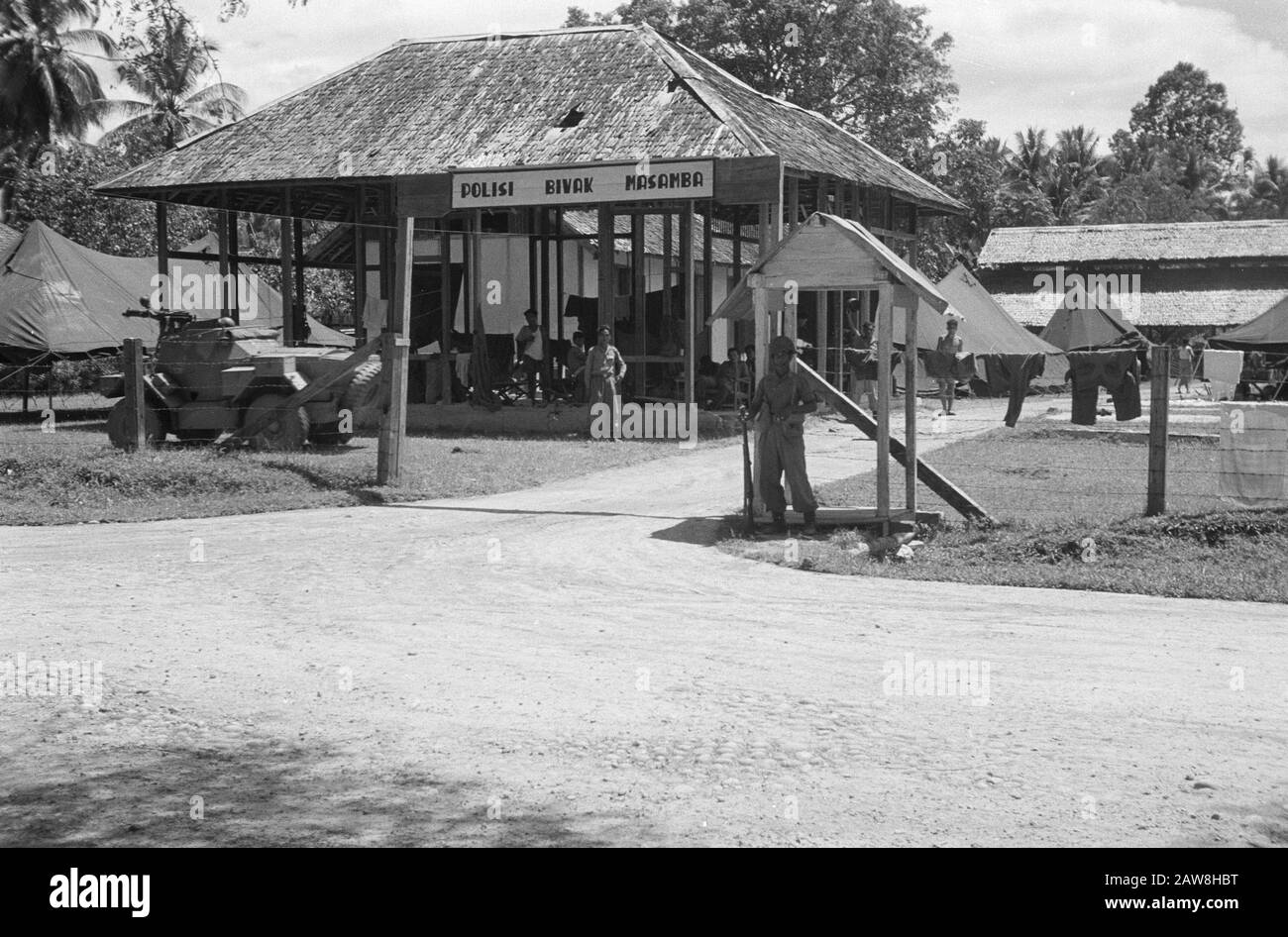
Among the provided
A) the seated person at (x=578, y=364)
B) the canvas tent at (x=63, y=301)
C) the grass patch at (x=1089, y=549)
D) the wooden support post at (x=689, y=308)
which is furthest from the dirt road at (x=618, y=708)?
the canvas tent at (x=63, y=301)

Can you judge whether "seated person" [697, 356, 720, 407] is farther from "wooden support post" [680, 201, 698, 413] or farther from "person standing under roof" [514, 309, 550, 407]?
"wooden support post" [680, 201, 698, 413]

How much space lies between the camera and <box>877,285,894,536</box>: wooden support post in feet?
42.4

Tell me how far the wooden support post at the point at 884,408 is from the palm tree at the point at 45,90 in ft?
132

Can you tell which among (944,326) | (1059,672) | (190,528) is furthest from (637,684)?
(944,326)

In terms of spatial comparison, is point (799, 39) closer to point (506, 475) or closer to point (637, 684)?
point (506, 475)

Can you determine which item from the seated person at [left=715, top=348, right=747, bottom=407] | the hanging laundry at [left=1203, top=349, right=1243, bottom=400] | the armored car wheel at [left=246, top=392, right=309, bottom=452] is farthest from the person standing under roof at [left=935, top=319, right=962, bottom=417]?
the armored car wheel at [left=246, top=392, right=309, bottom=452]

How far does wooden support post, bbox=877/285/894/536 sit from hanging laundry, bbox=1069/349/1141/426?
8.07ft

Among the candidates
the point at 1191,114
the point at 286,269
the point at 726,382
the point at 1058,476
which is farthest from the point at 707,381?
the point at 1191,114

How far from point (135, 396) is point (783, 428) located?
875 centimetres

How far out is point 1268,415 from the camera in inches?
514

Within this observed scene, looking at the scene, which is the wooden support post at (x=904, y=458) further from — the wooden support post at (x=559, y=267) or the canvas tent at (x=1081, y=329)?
the canvas tent at (x=1081, y=329)

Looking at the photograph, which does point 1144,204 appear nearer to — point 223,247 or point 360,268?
point 360,268

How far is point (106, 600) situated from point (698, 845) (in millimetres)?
6355

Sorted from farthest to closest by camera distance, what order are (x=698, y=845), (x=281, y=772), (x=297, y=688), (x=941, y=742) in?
(x=297, y=688) → (x=941, y=742) → (x=281, y=772) → (x=698, y=845)
